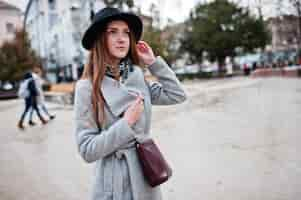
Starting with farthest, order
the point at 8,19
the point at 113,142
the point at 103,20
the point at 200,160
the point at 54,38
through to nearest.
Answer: the point at 8,19, the point at 54,38, the point at 200,160, the point at 103,20, the point at 113,142

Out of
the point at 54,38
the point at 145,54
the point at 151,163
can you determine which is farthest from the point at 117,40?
the point at 54,38

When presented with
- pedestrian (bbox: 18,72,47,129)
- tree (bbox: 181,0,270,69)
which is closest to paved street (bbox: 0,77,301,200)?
pedestrian (bbox: 18,72,47,129)

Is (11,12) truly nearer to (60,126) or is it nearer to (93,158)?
(60,126)

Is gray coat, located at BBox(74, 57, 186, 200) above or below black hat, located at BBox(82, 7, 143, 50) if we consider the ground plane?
below

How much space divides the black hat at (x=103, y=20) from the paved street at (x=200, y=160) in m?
2.21

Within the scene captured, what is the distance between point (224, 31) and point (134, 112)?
117ft

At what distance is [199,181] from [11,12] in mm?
53768

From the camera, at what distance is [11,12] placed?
50875mm

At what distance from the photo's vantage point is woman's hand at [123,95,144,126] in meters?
1.51

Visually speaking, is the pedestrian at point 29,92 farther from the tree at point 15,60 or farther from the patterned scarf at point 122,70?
the tree at point 15,60

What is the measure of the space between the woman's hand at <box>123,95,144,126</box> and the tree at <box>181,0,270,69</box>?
34429 millimetres

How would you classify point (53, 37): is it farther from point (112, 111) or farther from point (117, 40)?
point (112, 111)

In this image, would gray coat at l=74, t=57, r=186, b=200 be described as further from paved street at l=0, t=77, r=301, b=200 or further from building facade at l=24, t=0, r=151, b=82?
building facade at l=24, t=0, r=151, b=82

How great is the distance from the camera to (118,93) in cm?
158
